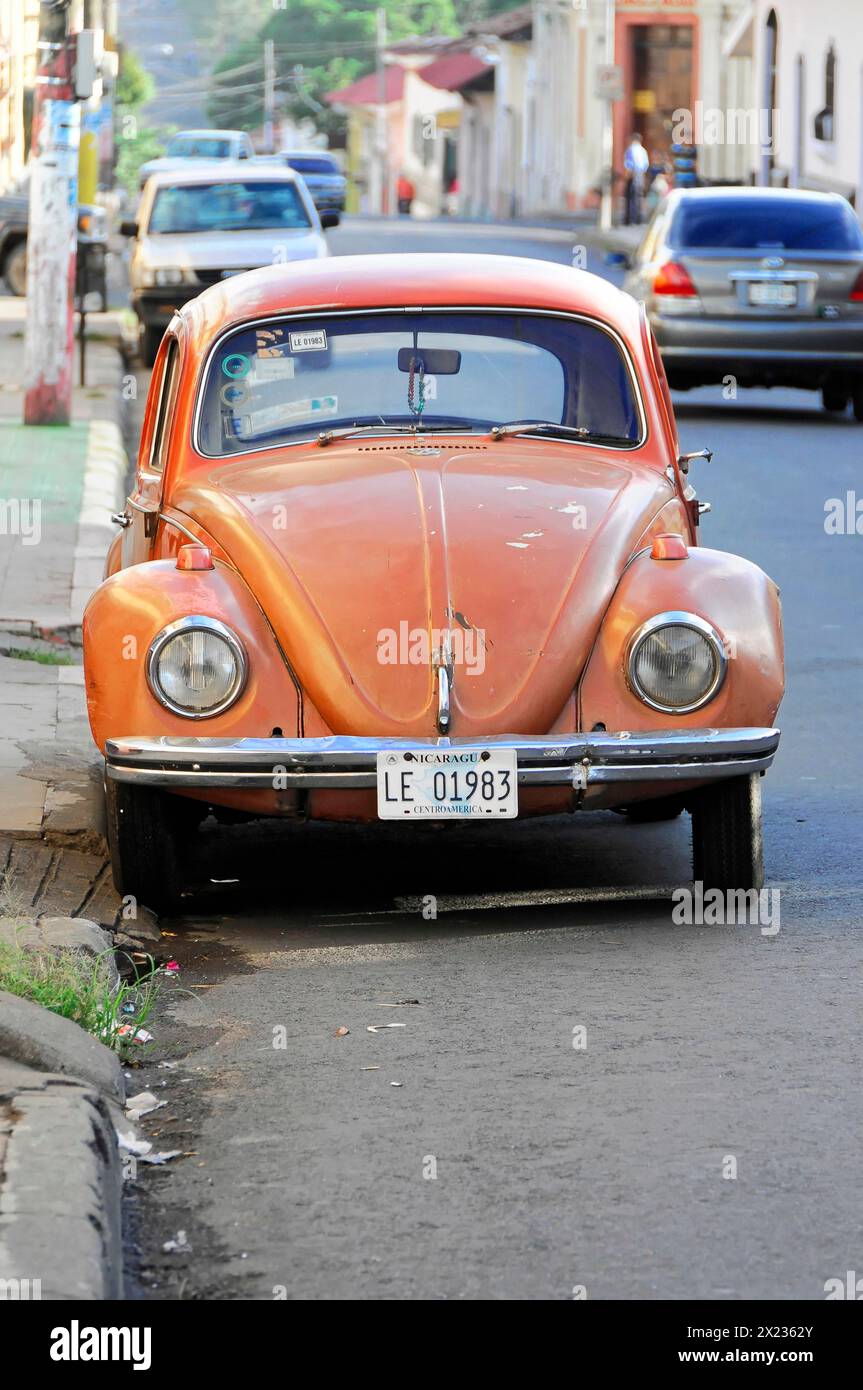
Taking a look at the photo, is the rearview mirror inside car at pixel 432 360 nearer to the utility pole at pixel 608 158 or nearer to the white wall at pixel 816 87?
the white wall at pixel 816 87

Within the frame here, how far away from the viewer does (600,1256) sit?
4.00 metres

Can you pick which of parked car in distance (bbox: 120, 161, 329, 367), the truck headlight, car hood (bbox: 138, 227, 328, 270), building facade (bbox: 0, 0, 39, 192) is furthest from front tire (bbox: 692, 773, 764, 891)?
building facade (bbox: 0, 0, 39, 192)

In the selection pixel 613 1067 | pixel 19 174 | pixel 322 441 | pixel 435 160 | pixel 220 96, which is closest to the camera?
pixel 613 1067

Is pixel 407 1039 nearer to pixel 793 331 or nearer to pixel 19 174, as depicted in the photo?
pixel 793 331

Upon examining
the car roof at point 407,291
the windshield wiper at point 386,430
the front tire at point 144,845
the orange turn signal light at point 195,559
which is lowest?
the front tire at point 144,845

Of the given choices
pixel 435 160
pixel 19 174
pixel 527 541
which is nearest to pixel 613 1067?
pixel 527 541

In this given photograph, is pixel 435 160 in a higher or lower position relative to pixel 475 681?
higher

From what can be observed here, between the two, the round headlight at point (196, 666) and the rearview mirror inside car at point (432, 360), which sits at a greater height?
the rearview mirror inside car at point (432, 360)

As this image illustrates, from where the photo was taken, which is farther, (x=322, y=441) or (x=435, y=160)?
(x=435, y=160)

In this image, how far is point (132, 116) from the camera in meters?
70.2

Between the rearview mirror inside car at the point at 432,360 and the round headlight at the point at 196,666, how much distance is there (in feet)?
4.67

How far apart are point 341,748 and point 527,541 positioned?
2.67 feet

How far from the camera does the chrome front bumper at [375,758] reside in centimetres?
586

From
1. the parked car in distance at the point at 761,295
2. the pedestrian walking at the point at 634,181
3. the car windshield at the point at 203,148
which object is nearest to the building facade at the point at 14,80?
the car windshield at the point at 203,148
